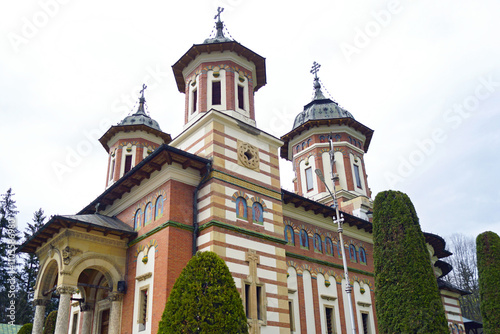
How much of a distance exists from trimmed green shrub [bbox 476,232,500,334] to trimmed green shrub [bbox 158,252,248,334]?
1648 cm

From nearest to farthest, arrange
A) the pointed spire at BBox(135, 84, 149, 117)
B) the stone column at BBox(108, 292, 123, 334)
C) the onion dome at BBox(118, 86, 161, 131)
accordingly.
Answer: the stone column at BBox(108, 292, 123, 334)
the onion dome at BBox(118, 86, 161, 131)
the pointed spire at BBox(135, 84, 149, 117)

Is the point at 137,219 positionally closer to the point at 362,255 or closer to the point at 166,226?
the point at 166,226

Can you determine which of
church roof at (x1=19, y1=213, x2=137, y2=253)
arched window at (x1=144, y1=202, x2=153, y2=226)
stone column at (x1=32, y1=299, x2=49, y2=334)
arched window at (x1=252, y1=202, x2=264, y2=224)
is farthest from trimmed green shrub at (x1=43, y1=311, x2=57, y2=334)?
arched window at (x1=252, y1=202, x2=264, y2=224)

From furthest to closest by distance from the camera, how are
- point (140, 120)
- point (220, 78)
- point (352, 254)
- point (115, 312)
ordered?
point (140, 120)
point (352, 254)
point (220, 78)
point (115, 312)

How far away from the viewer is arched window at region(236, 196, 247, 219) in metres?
17.7

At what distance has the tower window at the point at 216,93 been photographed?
2102cm

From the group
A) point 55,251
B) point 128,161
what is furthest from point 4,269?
point 55,251

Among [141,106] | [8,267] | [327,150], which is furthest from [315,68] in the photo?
[8,267]

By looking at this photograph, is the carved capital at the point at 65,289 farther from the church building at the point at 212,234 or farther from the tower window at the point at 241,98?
the tower window at the point at 241,98

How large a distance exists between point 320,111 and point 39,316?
22.9 m

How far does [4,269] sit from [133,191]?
3068cm

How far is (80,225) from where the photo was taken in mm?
17109

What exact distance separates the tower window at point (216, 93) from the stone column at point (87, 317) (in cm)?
1096

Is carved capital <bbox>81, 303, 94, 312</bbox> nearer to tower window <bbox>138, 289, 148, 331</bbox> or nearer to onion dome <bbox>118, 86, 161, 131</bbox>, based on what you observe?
tower window <bbox>138, 289, 148, 331</bbox>
